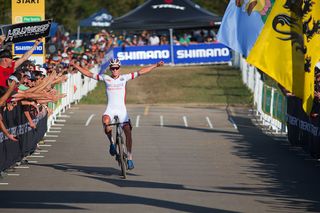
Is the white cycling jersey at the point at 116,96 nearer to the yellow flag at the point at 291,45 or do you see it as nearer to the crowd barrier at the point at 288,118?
the yellow flag at the point at 291,45

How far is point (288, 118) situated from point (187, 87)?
19189 millimetres

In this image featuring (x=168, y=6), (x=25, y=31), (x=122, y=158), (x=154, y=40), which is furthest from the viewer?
(x=154, y=40)

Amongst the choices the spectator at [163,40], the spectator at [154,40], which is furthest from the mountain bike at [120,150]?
the spectator at [163,40]

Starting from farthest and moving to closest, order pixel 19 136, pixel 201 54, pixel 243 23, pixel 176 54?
pixel 201 54 < pixel 176 54 < pixel 243 23 < pixel 19 136

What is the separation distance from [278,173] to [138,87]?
26670 millimetres

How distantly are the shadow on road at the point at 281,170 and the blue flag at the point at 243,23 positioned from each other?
2.24m

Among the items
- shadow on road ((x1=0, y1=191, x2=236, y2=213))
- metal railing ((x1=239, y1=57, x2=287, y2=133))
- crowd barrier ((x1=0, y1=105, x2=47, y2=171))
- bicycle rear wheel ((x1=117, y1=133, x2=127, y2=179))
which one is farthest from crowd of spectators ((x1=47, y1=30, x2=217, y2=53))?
shadow on road ((x1=0, y1=191, x2=236, y2=213))

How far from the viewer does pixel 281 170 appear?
18047 mm

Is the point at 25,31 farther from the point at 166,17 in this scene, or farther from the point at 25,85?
the point at 166,17

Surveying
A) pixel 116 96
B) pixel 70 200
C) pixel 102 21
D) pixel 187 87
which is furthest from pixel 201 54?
pixel 70 200

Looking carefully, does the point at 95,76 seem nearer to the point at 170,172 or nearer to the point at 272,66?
the point at 170,172

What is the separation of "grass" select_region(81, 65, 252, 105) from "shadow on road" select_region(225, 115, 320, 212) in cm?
1211

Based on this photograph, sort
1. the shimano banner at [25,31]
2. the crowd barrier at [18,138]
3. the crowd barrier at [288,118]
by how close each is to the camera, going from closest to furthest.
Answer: the crowd barrier at [18,138], the shimano banner at [25,31], the crowd barrier at [288,118]

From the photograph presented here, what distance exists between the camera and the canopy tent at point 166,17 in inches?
1971
